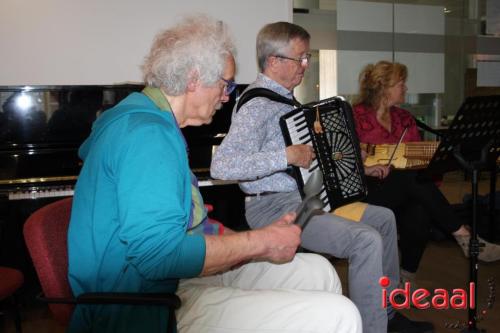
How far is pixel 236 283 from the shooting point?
5.17ft

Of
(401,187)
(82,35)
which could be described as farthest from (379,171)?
(82,35)

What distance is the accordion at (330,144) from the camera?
1.99 metres

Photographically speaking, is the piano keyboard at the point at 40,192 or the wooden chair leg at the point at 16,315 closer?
the wooden chair leg at the point at 16,315

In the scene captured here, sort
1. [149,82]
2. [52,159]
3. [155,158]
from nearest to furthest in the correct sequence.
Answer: [155,158]
[149,82]
[52,159]

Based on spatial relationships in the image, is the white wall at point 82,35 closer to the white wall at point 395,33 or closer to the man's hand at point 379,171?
the white wall at point 395,33

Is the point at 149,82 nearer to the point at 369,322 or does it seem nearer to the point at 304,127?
the point at 304,127

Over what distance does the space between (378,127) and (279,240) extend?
1.96 metres

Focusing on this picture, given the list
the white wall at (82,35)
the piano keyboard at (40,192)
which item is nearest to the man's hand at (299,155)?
the piano keyboard at (40,192)

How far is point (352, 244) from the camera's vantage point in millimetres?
1904

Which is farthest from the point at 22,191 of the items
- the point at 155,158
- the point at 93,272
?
the point at 155,158

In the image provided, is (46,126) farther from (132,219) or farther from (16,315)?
(132,219)

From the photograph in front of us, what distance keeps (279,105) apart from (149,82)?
84cm

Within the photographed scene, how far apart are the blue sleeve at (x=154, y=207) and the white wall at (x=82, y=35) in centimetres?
270

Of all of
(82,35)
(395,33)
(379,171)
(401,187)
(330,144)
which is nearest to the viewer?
(330,144)
